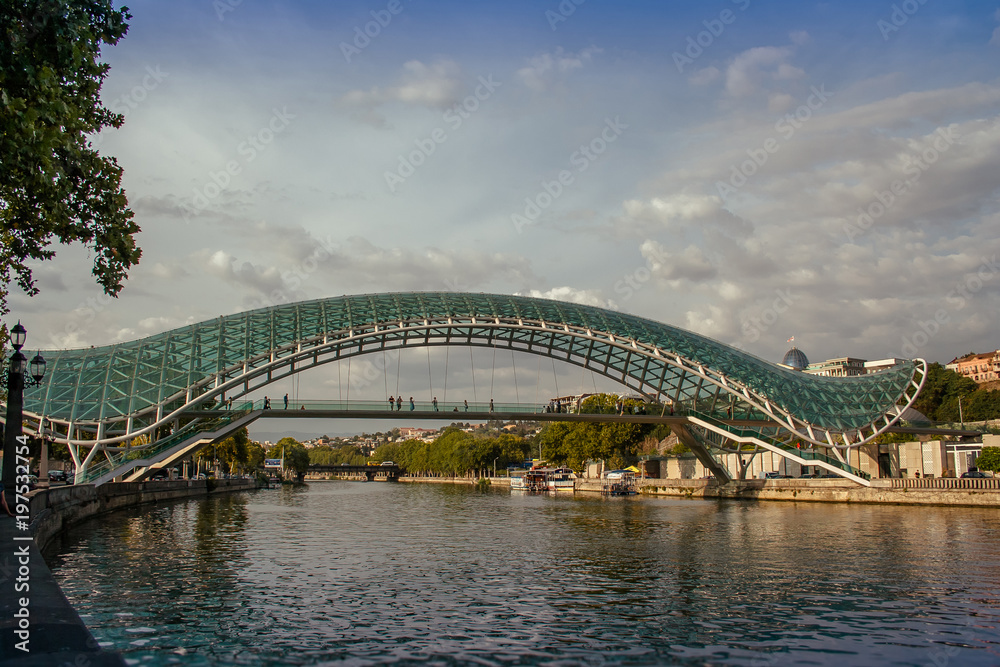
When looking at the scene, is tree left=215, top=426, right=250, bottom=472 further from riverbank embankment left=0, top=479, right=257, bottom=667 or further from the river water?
riverbank embankment left=0, top=479, right=257, bottom=667

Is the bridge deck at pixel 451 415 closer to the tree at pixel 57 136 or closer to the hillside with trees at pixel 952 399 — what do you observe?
the tree at pixel 57 136

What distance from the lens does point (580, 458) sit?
10606cm

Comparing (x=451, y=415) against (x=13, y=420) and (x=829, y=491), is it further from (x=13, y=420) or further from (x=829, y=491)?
(x=13, y=420)

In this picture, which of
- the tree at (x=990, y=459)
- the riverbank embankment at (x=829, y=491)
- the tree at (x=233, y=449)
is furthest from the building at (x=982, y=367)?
the tree at (x=233, y=449)

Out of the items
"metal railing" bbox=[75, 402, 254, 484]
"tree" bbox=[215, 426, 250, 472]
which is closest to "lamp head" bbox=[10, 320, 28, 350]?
"metal railing" bbox=[75, 402, 254, 484]

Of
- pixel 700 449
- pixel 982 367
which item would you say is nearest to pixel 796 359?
pixel 982 367

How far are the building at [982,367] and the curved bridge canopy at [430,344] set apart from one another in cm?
14185

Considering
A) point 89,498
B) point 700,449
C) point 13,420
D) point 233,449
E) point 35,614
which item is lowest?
point 89,498

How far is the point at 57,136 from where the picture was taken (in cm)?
1196

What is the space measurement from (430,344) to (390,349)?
3.02 meters

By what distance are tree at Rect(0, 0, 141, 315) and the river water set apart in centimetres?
712

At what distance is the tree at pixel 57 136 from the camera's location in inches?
448

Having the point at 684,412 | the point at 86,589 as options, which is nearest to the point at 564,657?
the point at 86,589

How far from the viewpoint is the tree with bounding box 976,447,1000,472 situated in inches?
2141
